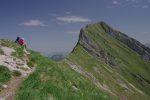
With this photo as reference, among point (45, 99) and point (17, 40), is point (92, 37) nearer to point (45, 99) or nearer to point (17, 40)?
point (17, 40)

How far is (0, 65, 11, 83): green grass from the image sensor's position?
2255cm

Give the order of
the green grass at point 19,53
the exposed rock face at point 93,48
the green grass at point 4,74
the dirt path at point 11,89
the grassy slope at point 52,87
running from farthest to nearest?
the exposed rock face at point 93,48 → the green grass at point 19,53 → the green grass at point 4,74 → the grassy slope at point 52,87 → the dirt path at point 11,89

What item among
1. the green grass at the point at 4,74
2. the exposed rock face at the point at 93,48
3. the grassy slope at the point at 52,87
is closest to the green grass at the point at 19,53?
the grassy slope at the point at 52,87

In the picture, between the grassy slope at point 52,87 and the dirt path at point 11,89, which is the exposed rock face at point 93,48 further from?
the dirt path at point 11,89

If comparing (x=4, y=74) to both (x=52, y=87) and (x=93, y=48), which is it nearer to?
(x=52, y=87)

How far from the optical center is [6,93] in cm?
2067

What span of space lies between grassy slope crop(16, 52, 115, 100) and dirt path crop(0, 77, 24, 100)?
0.47 meters

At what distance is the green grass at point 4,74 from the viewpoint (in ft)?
74.0

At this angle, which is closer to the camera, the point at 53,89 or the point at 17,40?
the point at 53,89

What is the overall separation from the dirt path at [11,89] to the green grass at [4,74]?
0.41 m

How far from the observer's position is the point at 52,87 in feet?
72.1

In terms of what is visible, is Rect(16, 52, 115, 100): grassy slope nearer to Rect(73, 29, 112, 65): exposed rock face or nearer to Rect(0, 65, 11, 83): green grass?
Rect(0, 65, 11, 83): green grass

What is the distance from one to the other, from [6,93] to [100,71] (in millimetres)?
121102

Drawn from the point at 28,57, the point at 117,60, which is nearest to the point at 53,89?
the point at 28,57
